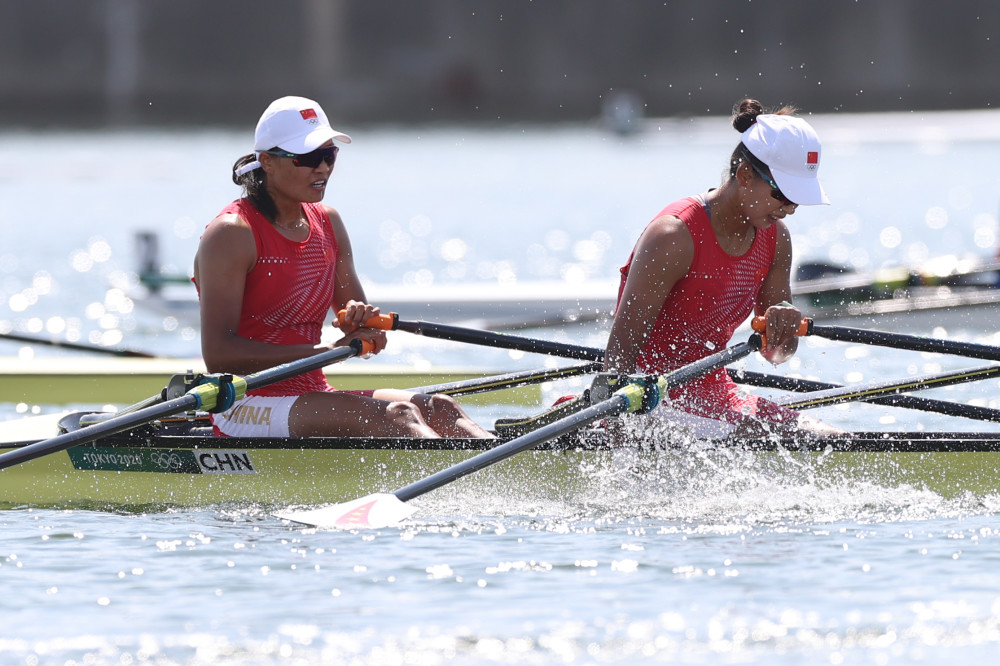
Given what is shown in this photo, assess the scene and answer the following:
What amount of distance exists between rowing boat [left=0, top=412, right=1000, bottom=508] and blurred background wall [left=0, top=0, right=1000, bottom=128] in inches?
2105

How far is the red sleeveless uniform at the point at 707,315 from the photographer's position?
6.20 meters

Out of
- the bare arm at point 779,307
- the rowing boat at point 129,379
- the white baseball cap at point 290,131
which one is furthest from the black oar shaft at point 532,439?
the rowing boat at point 129,379

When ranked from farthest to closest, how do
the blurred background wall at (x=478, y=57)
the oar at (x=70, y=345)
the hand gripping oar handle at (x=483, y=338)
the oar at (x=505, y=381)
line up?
the blurred background wall at (x=478, y=57), the oar at (x=70, y=345), the oar at (x=505, y=381), the hand gripping oar handle at (x=483, y=338)

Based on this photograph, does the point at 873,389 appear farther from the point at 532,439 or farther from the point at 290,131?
the point at 290,131

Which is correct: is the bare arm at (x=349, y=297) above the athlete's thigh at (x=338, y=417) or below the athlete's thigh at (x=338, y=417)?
above

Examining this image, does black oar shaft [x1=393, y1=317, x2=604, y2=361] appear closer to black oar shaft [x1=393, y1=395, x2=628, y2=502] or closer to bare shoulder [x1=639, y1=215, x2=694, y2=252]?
black oar shaft [x1=393, y1=395, x2=628, y2=502]

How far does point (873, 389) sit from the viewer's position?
6.80m

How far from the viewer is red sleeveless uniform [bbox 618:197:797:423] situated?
620cm

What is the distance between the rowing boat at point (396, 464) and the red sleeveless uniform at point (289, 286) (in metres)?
0.35

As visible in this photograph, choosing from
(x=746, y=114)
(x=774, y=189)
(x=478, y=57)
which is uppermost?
(x=478, y=57)

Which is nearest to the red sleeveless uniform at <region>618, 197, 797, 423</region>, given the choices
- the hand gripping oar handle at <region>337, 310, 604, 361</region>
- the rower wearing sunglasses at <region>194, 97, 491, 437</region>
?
the hand gripping oar handle at <region>337, 310, 604, 361</region>

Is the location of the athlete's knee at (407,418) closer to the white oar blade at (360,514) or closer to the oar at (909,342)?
the white oar blade at (360,514)

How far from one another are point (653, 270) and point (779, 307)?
1.88 feet

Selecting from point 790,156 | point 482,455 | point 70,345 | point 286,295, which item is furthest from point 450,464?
point 70,345
